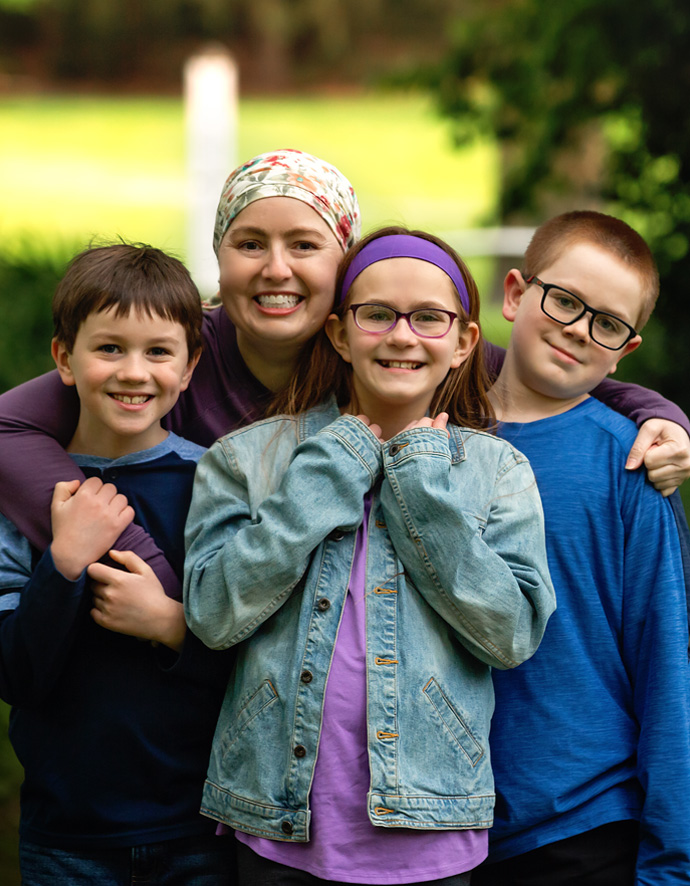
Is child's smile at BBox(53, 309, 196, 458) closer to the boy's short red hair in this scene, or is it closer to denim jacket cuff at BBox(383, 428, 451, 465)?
denim jacket cuff at BBox(383, 428, 451, 465)

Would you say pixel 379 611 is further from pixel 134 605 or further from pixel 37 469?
pixel 37 469

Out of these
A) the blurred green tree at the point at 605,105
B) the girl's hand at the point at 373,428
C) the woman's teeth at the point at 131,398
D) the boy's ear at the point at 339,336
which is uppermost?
the blurred green tree at the point at 605,105

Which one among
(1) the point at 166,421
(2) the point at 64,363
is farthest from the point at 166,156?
(2) the point at 64,363

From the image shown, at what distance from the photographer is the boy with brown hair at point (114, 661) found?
7.34 feet

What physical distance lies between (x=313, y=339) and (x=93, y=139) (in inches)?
1174

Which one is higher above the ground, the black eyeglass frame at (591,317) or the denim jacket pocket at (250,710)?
the black eyeglass frame at (591,317)

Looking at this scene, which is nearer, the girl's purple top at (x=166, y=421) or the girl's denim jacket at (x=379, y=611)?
the girl's denim jacket at (x=379, y=611)

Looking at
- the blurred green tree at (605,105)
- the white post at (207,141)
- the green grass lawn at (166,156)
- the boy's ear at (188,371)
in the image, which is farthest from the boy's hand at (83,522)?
the green grass lawn at (166,156)

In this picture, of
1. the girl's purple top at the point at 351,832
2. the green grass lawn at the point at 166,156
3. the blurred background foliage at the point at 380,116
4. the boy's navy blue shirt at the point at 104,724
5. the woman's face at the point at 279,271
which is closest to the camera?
the girl's purple top at the point at 351,832

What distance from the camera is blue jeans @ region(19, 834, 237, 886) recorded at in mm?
2277

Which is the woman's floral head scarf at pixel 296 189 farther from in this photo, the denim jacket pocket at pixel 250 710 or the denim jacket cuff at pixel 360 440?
the denim jacket pocket at pixel 250 710

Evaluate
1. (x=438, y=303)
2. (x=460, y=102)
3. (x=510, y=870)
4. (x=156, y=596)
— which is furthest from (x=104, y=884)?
(x=460, y=102)

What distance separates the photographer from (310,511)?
2.10 meters

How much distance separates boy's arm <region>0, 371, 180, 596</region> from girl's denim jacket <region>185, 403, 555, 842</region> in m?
0.14
